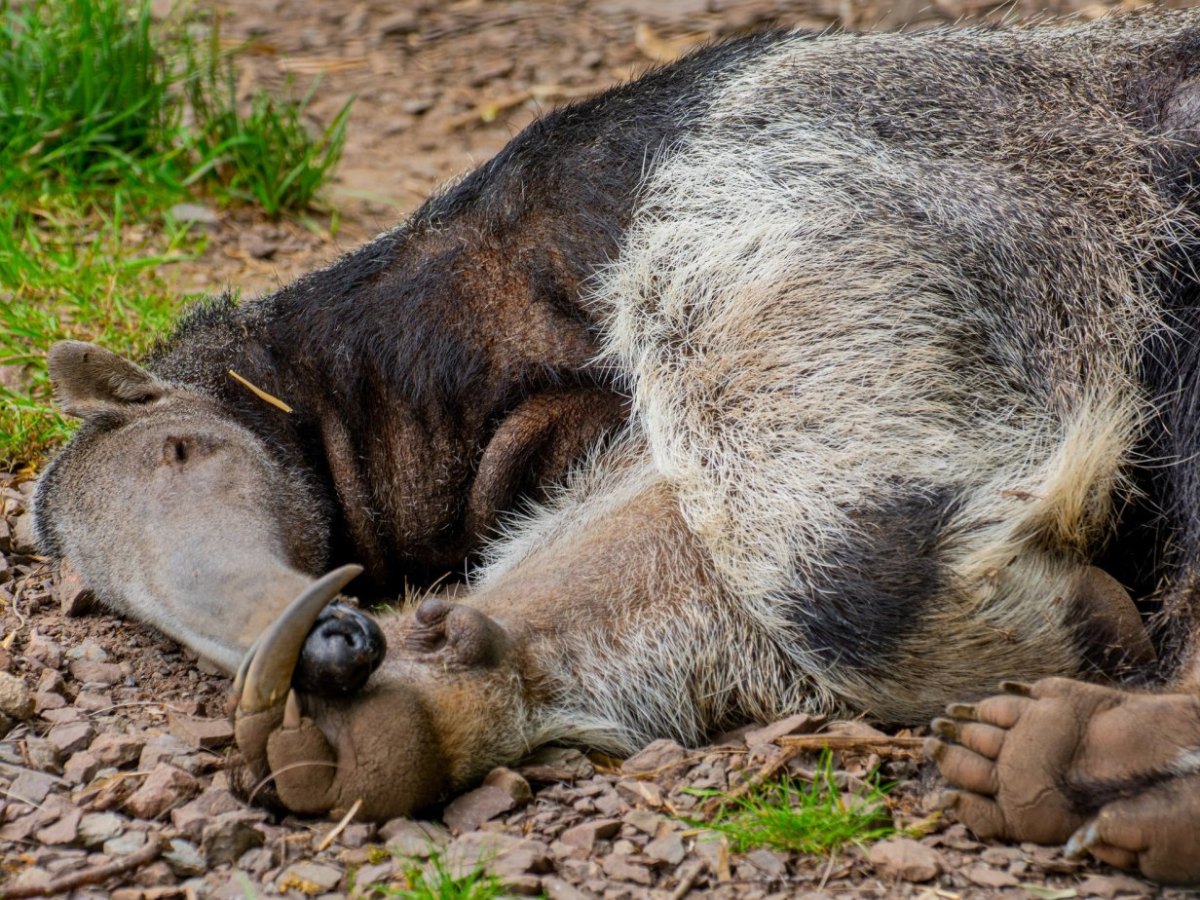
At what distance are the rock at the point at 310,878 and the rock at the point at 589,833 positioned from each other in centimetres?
44

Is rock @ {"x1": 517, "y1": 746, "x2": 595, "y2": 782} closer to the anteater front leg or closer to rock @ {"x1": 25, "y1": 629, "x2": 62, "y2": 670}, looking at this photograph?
the anteater front leg

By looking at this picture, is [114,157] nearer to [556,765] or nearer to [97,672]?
[97,672]

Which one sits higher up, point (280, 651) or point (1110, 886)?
point (280, 651)

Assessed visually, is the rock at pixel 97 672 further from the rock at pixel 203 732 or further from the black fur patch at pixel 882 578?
the black fur patch at pixel 882 578

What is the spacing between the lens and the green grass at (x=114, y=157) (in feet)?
17.3

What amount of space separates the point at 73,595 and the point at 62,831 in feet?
3.10

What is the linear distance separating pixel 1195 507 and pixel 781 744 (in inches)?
40.2

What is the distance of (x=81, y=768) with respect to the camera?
3.08 m

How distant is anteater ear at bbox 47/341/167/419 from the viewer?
3.54m

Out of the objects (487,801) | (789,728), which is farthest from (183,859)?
(789,728)

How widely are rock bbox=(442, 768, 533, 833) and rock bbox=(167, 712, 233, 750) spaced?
565 mm

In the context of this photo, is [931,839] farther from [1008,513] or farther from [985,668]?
[1008,513]

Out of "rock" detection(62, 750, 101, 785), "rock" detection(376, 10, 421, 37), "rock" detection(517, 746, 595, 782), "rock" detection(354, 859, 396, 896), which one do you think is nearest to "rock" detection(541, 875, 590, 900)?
"rock" detection(354, 859, 396, 896)

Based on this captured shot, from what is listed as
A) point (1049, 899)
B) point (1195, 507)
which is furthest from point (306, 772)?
point (1195, 507)
